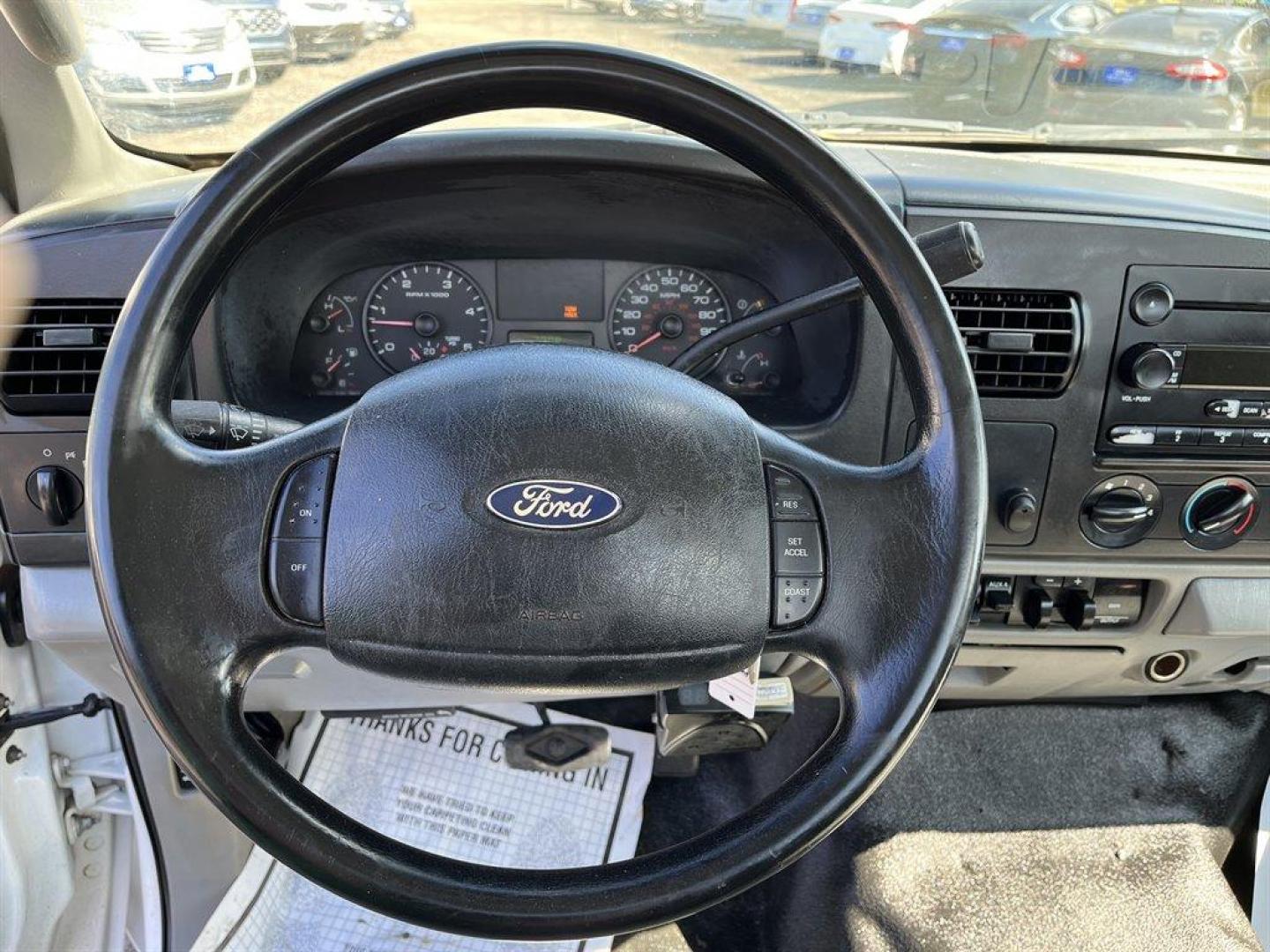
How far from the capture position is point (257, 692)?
165 cm

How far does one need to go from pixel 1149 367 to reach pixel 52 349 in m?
1.37

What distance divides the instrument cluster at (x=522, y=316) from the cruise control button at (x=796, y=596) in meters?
0.72

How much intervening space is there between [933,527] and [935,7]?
1.04 meters

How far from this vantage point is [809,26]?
1573mm

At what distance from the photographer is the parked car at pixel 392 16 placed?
1.45 meters

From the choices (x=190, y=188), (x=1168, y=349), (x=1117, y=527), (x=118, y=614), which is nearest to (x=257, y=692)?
(x=190, y=188)

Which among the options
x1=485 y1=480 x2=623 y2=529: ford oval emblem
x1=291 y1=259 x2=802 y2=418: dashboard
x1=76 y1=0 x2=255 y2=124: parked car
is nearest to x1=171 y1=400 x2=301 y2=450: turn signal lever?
x1=485 y1=480 x2=623 y2=529: ford oval emblem

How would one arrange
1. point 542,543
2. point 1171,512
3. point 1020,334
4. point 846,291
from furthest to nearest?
point 1171,512 < point 1020,334 < point 846,291 < point 542,543

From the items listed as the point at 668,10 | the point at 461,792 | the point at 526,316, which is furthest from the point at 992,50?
the point at 461,792

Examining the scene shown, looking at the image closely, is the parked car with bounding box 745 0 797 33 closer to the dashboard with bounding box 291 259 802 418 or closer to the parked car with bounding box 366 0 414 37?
the dashboard with bounding box 291 259 802 418

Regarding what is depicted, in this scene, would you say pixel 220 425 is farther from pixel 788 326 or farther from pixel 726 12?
pixel 726 12

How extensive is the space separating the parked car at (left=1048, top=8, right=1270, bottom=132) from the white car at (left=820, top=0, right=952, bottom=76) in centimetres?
24

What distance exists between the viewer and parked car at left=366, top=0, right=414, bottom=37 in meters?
1.45

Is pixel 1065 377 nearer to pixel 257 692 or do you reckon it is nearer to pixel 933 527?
pixel 933 527
